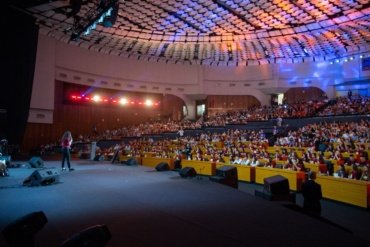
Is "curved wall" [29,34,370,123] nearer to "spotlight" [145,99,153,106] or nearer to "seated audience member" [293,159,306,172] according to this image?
"spotlight" [145,99,153,106]

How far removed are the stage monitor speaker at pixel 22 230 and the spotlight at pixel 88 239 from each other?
0.67 metres

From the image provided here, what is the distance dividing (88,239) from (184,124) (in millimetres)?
24161

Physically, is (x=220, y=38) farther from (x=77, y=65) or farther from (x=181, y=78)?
(x=77, y=65)

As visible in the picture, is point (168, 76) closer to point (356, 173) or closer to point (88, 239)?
point (356, 173)

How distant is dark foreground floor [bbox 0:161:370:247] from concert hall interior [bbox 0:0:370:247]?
3cm

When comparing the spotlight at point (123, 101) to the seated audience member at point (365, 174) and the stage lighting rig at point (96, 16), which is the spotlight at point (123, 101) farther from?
the seated audience member at point (365, 174)

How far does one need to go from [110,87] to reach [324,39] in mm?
18699

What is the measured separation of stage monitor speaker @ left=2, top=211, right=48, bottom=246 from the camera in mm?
2891

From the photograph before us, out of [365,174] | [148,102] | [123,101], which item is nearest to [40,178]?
[365,174]

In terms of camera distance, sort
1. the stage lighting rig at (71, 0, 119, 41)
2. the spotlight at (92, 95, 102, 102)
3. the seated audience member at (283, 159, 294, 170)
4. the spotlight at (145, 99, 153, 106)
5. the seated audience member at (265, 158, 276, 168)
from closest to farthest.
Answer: the seated audience member at (283, 159, 294, 170) < the seated audience member at (265, 158, 276, 168) < the stage lighting rig at (71, 0, 119, 41) < the spotlight at (92, 95, 102, 102) < the spotlight at (145, 99, 153, 106)

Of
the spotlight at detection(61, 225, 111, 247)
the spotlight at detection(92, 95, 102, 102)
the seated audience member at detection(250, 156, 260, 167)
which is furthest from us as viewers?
the spotlight at detection(92, 95, 102, 102)

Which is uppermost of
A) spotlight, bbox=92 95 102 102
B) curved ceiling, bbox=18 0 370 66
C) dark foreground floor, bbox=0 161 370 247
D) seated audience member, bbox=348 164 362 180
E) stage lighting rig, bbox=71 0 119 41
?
curved ceiling, bbox=18 0 370 66

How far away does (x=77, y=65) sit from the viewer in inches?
985

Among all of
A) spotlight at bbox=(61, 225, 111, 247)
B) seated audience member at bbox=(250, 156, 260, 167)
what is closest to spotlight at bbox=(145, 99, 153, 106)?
seated audience member at bbox=(250, 156, 260, 167)
